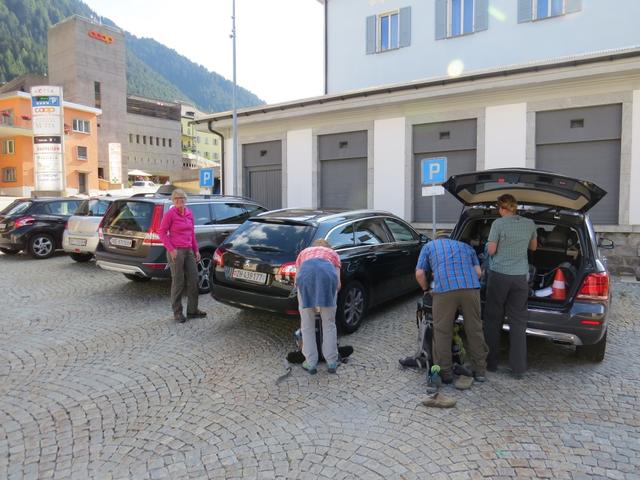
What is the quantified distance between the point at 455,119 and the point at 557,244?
20.7 ft

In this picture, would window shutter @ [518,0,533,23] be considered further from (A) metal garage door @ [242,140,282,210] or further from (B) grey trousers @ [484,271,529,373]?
(B) grey trousers @ [484,271,529,373]

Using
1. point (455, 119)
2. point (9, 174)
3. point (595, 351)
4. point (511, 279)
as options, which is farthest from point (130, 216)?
point (9, 174)

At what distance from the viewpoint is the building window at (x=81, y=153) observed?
142 feet

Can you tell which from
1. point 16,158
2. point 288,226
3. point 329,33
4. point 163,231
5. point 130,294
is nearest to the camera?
point 288,226

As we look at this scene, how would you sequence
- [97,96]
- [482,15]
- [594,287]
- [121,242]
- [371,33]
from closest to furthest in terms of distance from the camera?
[594,287] → [121,242] → [482,15] → [371,33] → [97,96]

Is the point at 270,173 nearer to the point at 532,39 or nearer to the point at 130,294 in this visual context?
the point at 130,294

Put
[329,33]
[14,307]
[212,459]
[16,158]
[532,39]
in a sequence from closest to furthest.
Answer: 1. [212,459]
2. [14,307]
3. [532,39]
4. [329,33]
5. [16,158]

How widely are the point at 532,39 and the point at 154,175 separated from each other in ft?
242

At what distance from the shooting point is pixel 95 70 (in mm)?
62438

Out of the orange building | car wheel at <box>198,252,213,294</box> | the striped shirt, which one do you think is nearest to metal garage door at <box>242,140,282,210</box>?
car wheel at <box>198,252,213,294</box>

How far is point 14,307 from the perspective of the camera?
7.26 m

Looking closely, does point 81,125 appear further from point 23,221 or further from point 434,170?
point 434,170

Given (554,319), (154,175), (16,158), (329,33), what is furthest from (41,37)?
(554,319)

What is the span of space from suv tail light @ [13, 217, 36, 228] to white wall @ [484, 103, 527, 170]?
11.4m
